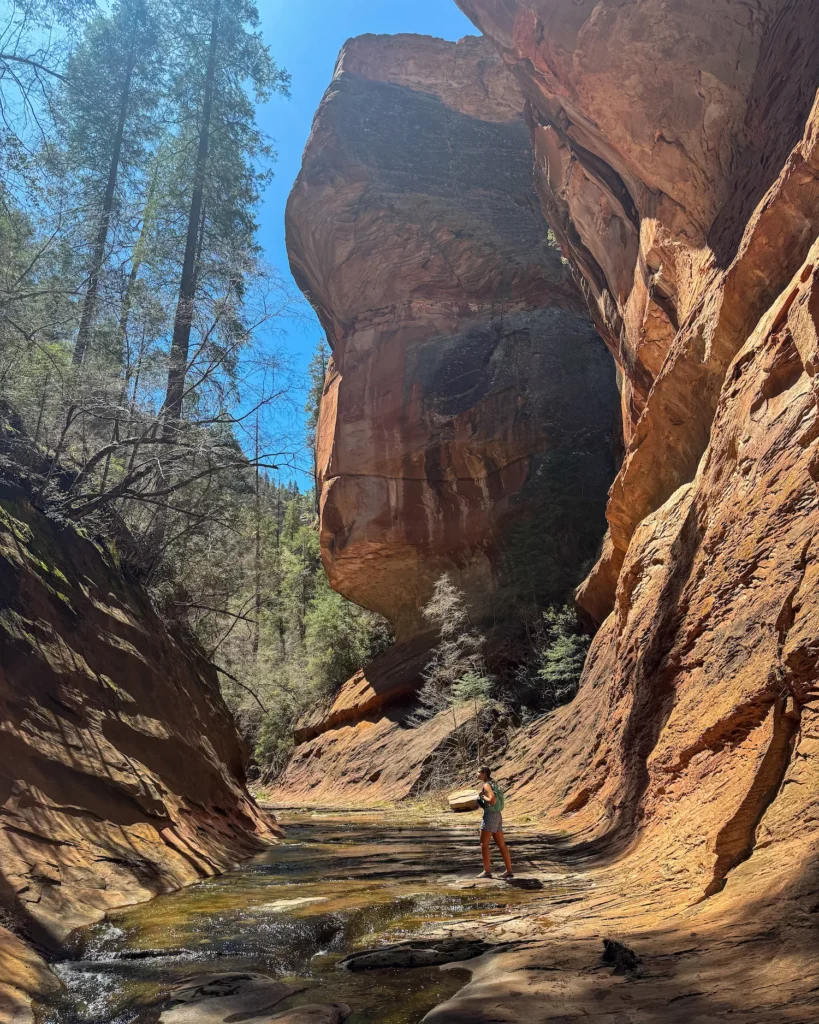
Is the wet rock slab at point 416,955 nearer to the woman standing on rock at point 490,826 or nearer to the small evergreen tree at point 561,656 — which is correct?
the woman standing on rock at point 490,826

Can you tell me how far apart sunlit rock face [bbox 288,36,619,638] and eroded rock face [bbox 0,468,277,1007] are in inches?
676

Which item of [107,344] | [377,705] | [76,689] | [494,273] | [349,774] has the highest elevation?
[494,273]

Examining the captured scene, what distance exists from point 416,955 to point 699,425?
28.3 ft

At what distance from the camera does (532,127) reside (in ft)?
57.7

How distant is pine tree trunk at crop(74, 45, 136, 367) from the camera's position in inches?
373

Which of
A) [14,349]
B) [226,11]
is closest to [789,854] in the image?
[14,349]

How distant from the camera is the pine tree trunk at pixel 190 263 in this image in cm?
1032

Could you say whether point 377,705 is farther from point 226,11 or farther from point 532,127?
point 226,11

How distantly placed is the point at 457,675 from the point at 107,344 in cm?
1493

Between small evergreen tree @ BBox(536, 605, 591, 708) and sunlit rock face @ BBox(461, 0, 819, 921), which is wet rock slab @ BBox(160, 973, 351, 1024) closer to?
sunlit rock face @ BBox(461, 0, 819, 921)

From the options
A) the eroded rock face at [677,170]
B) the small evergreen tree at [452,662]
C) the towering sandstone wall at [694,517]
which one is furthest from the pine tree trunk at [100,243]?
the small evergreen tree at [452,662]

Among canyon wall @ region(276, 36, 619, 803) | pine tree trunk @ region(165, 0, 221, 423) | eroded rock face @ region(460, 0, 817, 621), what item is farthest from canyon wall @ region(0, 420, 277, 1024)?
canyon wall @ region(276, 36, 619, 803)

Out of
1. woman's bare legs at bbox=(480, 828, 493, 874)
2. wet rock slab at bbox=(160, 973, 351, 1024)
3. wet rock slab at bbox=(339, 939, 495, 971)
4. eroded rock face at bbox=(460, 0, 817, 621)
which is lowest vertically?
woman's bare legs at bbox=(480, 828, 493, 874)

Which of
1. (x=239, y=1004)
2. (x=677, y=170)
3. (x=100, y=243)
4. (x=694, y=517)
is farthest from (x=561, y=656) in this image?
(x=239, y=1004)
